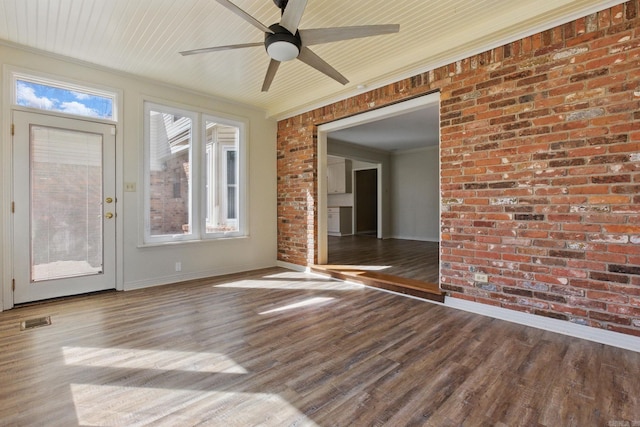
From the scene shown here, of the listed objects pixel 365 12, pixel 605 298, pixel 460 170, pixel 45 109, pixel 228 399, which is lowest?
pixel 228 399

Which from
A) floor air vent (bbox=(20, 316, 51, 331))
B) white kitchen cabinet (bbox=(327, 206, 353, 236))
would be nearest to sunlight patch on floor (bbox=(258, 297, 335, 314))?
floor air vent (bbox=(20, 316, 51, 331))

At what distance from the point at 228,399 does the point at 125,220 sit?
296 cm

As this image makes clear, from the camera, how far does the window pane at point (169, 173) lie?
3.91 metres

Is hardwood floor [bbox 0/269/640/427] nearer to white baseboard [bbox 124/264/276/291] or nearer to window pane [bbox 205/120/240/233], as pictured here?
white baseboard [bbox 124/264/276/291]

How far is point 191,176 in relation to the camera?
4.21 m

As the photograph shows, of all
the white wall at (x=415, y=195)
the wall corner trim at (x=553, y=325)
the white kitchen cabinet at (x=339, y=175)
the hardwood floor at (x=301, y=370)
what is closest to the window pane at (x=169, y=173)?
the hardwood floor at (x=301, y=370)

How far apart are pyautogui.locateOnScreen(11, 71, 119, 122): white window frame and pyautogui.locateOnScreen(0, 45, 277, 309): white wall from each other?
6cm

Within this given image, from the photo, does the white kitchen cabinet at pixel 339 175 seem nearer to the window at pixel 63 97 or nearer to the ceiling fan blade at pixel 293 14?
the window at pixel 63 97

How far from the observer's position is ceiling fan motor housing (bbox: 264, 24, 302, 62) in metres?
1.98

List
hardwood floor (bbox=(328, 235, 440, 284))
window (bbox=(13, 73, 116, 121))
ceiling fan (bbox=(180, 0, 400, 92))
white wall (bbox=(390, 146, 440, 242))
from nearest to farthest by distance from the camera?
ceiling fan (bbox=(180, 0, 400, 92)) < window (bbox=(13, 73, 116, 121)) < hardwood floor (bbox=(328, 235, 440, 284)) < white wall (bbox=(390, 146, 440, 242))

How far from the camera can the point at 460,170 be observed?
2.97 m

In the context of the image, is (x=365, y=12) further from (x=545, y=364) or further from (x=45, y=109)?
(x=45, y=109)

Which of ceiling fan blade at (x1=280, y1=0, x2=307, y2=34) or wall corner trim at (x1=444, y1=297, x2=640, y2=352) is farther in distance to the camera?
wall corner trim at (x1=444, y1=297, x2=640, y2=352)

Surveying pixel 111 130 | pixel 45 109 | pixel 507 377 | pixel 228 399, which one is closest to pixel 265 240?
pixel 111 130
